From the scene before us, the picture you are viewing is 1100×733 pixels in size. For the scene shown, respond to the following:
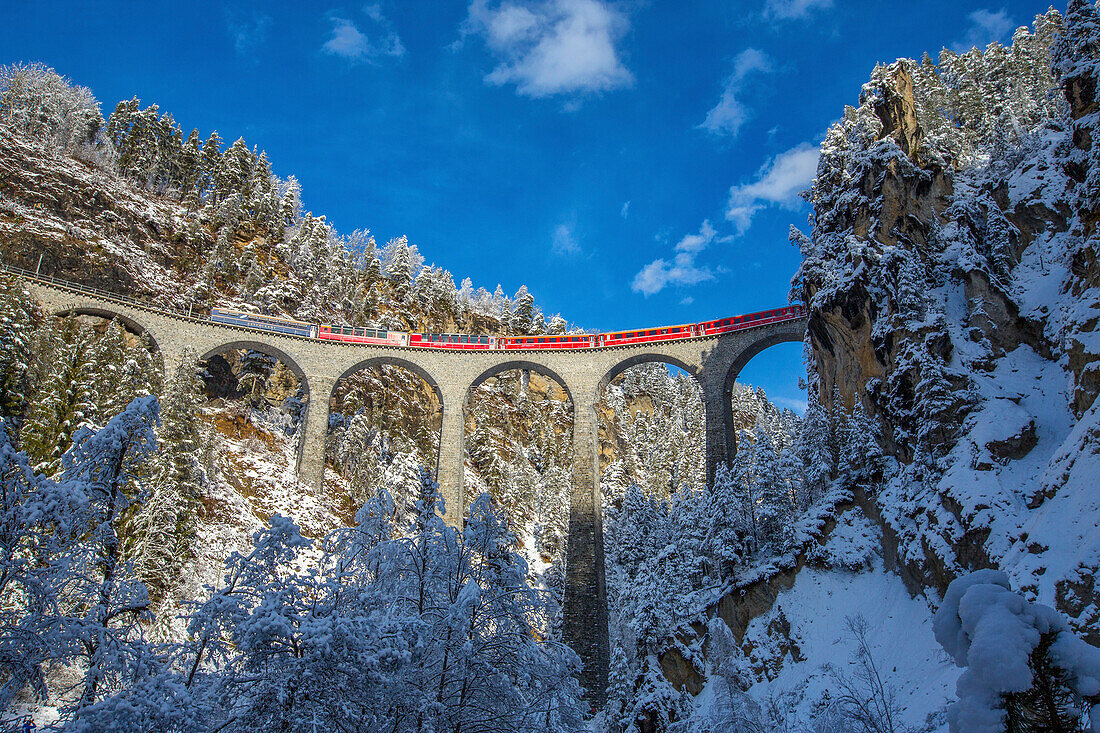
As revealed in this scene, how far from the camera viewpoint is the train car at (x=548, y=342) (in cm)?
4541

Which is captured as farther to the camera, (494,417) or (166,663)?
(494,417)

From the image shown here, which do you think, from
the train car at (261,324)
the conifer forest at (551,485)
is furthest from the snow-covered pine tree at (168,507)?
the train car at (261,324)

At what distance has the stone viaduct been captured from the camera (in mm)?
38469

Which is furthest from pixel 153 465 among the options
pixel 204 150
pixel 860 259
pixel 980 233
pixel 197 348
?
pixel 204 150

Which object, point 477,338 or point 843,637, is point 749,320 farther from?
point 843,637

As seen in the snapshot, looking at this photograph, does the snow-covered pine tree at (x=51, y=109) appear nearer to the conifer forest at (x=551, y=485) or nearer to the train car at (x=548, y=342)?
the conifer forest at (x=551, y=485)

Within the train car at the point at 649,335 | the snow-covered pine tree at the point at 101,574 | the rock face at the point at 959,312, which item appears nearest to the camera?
the snow-covered pine tree at the point at 101,574

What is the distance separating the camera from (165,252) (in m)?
51.7

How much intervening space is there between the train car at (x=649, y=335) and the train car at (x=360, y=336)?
47.6 feet

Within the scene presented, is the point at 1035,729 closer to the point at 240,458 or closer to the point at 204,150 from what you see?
the point at 240,458

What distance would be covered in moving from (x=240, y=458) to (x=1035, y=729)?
42575mm

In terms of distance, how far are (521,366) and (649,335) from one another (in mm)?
9517

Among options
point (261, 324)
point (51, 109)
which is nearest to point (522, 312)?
point (261, 324)

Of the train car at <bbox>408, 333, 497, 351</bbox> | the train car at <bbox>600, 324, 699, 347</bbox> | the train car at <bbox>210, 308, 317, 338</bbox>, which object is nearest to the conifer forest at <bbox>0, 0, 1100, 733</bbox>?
the train car at <bbox>210, 308, 317, 338</bbox>
